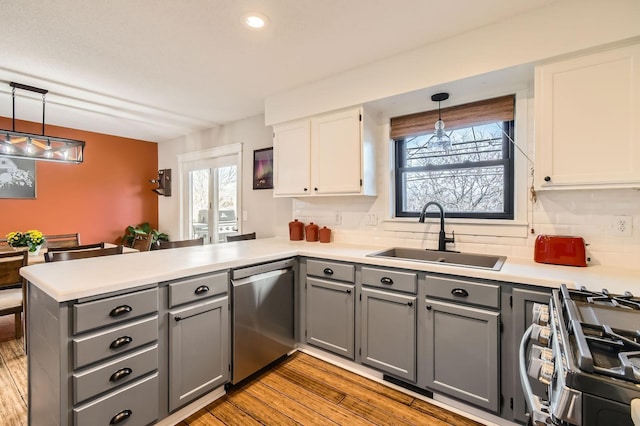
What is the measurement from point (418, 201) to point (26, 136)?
3859 millimetres

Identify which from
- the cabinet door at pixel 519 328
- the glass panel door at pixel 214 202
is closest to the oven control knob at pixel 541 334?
the cabinet door at pixel 519 328

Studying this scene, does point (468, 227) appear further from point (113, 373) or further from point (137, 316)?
point (113, 373)

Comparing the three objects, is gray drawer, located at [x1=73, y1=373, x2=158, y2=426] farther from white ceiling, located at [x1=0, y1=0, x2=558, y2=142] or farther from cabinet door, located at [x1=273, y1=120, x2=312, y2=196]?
white ceiling, located at [x1=0, y1=0, x2=558, y2=142]

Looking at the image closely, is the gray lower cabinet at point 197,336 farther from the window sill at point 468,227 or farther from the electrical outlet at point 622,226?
the electrical outlet at point 622,226

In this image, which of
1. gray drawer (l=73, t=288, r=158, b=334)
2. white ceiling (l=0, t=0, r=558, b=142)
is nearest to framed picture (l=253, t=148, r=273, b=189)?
white ceiling (l=0, t=0, r=558, b=142)

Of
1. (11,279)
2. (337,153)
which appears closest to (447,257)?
(337,153)

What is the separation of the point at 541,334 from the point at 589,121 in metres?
1.36

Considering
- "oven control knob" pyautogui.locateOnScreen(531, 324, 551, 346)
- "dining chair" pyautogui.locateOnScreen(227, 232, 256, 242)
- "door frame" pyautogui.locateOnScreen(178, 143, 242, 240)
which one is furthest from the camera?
"door frame" pyautogui.locateOnScreen(178, 143, 242, 240)

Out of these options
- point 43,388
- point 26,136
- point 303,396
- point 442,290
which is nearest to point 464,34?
point 442,290

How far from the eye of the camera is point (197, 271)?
5.89 feet

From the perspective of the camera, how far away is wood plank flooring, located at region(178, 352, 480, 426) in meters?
1.79

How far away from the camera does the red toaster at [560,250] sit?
5.89ft

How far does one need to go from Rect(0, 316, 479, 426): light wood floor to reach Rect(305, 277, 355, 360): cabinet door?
0.20 m

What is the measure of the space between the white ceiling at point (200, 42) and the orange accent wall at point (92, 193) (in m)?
1.15
